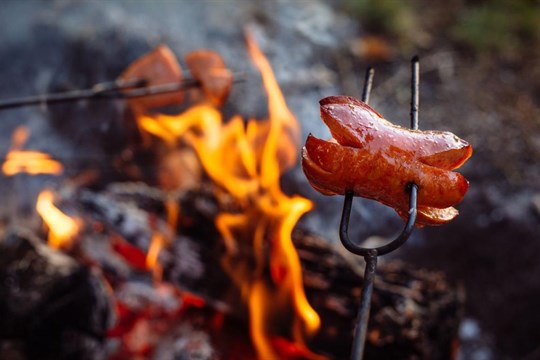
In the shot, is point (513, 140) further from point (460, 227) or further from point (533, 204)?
point (460, 227)

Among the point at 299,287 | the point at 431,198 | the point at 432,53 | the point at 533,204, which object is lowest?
the point at 299,287

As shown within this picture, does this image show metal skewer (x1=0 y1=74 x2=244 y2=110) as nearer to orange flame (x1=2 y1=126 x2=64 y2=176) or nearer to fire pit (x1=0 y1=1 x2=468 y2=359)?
fire pit (x1=0 y1=1 x2=468 y2=359)

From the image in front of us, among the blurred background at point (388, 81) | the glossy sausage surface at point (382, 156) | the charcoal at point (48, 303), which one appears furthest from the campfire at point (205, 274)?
the glossy sausage surface at point (382, 156)

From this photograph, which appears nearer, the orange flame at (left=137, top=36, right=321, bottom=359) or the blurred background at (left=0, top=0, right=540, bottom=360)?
the orange flame at (left=137, top=36, right=321, bottom=359)

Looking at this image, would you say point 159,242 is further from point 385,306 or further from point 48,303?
point 385,306

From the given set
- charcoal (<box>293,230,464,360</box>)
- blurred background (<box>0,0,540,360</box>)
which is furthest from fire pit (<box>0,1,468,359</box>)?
blurred background (<box>0,0,540,360</box>)

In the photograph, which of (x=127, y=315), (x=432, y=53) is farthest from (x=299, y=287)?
(x=432, y=53)
